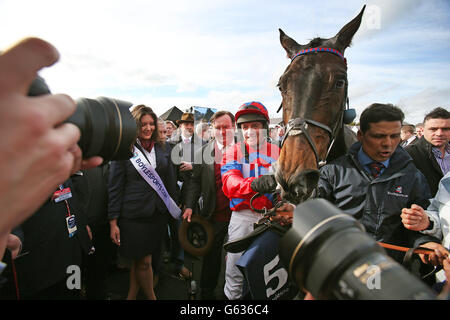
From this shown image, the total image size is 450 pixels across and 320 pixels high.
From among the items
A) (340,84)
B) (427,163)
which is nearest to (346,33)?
(340,84)

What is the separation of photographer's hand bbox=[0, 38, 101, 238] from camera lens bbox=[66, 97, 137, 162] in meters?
0.33

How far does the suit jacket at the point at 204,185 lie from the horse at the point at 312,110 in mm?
1536

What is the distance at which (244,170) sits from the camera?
8.96 ft

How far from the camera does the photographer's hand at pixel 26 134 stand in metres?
0.54

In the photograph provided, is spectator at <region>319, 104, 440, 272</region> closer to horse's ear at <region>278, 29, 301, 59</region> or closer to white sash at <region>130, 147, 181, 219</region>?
horse's ear at <region>278, 29, 301, 59</region>

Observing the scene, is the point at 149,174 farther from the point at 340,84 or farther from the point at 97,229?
the point at 340,84

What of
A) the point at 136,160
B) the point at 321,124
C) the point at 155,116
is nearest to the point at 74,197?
the point at 136,160

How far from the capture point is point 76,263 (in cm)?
246

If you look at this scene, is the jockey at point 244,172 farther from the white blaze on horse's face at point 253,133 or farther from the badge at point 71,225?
the badge at point 71,225

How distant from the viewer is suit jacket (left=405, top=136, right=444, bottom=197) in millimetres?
3412

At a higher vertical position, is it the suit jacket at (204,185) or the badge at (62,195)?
the badge at (62,195)

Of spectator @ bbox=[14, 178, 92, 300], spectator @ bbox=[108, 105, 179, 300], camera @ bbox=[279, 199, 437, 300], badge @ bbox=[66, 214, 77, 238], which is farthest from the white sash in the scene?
camera @ bbox=[279, 199, 437, 300]

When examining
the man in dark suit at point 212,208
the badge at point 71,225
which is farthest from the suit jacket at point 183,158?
the badge at point 71,225

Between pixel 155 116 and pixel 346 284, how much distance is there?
137 inches
